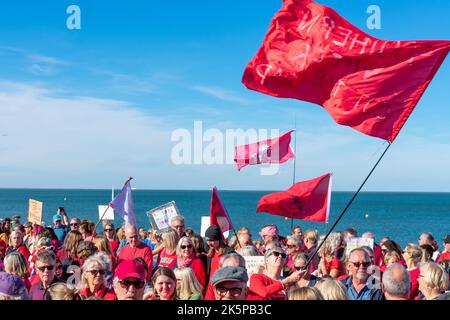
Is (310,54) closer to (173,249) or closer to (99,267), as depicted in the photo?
(173,249)

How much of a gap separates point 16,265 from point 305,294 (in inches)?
147

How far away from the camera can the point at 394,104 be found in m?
7.52

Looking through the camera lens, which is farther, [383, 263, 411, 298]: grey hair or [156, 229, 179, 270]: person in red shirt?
[156, 229, 179, 270]: person in red shirt

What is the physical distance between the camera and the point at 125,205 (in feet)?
44.6

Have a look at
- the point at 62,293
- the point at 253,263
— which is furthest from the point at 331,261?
the point at 62,293

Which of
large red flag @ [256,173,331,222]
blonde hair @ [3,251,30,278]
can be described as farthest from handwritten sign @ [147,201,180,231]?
blonde hair @ [3,251,30,278]

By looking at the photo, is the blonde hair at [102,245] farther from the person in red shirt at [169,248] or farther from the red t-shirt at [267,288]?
the red t-shirt at [267,288]

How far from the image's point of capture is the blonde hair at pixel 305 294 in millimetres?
4590

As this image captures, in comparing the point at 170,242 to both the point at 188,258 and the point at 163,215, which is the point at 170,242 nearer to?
the point at 188,258

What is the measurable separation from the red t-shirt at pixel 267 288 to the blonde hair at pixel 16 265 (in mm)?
2805

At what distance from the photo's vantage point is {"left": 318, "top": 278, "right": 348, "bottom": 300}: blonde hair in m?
4.98

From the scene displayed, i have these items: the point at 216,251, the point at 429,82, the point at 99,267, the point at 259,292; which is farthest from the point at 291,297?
the point at 429,82

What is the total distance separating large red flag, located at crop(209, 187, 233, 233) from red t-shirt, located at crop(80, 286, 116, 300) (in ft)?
16.0

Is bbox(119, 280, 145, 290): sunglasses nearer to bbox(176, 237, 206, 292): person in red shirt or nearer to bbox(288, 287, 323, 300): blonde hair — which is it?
bbox(288, 287, 323, 300): blonde hair
